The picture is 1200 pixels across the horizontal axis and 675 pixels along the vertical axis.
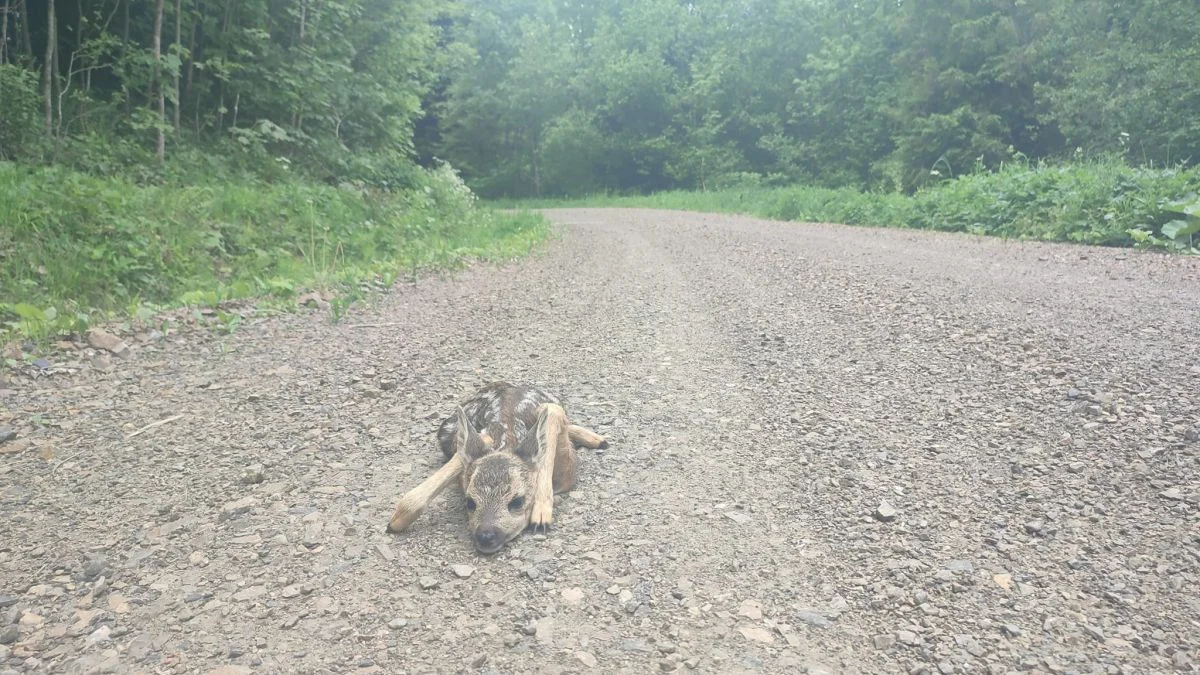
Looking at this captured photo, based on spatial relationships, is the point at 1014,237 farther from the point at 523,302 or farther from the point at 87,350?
the point at 87,350

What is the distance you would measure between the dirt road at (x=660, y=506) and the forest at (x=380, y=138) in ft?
9.91

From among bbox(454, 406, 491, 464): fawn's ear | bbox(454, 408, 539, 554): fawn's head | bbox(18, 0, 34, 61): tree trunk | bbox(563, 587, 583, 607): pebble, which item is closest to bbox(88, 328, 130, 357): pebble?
bbox(454, 406, 491, 464): fawn's ear

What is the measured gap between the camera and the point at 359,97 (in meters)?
16.2

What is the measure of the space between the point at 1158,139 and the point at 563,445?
65.9ft

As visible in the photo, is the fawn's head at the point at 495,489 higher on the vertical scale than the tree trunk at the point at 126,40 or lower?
lower

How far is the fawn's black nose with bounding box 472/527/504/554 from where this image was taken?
292 centimetres


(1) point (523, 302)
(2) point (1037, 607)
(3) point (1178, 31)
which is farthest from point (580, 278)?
(3) point (1178, 31)

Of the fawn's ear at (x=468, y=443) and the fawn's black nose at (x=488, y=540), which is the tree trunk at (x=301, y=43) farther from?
the fawn's black nose at (x=488, y=540)

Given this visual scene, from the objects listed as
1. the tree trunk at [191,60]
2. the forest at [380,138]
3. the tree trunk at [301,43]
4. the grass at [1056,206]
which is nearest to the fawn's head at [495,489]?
the forest at [380,138]

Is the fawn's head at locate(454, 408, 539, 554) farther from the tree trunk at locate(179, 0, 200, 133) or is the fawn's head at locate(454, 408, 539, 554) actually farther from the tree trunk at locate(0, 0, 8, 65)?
the tree trunk at locate(179, 0, 200, 133)

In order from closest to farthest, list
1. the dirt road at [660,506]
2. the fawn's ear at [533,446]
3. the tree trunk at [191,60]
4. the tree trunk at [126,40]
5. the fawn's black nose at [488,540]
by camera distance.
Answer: the dirt road at [660,506] → the fawn's black nose at [488,540] → the fawn's ear at [533,446] → the tree trunk at [126,40] → the tree trunk at [191,60]

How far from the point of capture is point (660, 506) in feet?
10.5

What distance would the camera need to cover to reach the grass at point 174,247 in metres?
6.90

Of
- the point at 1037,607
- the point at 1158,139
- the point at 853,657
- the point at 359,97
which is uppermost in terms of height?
the point at 1158,139
